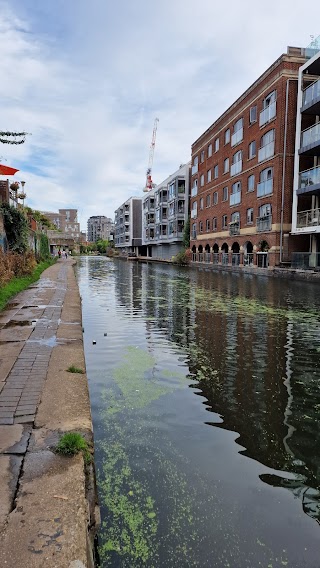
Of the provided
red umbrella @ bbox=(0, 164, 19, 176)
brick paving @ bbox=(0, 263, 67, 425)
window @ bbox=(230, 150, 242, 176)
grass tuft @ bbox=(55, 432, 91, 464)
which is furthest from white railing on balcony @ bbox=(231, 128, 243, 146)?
grass tuft @ bbox=(55, 432, 91, 464)

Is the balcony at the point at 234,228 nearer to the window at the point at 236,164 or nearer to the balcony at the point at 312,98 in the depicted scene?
the window at the point at 236,164

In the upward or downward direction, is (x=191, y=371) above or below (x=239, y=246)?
below

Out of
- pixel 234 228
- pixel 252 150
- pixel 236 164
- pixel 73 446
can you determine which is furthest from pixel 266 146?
pixel 73 446

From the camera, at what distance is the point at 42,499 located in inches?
107

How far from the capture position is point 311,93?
84.2 ft

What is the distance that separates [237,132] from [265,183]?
28.4ft

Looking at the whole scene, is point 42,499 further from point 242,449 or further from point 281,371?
point 281,371

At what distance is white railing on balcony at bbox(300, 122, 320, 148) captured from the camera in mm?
24919

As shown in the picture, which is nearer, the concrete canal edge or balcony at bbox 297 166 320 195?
the concrete canal edge

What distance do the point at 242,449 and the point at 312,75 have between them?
30665 mm

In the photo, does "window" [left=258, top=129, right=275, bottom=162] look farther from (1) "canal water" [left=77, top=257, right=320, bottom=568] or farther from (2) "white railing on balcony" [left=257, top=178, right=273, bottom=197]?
(1) "canal water" [left=77, top=257, right=320, bottom=568]

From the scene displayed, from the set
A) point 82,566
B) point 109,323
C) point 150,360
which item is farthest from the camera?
point 109,323

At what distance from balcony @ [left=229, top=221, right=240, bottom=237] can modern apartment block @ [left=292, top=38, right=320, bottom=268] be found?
8.12m

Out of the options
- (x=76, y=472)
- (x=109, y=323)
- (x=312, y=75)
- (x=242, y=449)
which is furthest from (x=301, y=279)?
(x=76, y=472)
